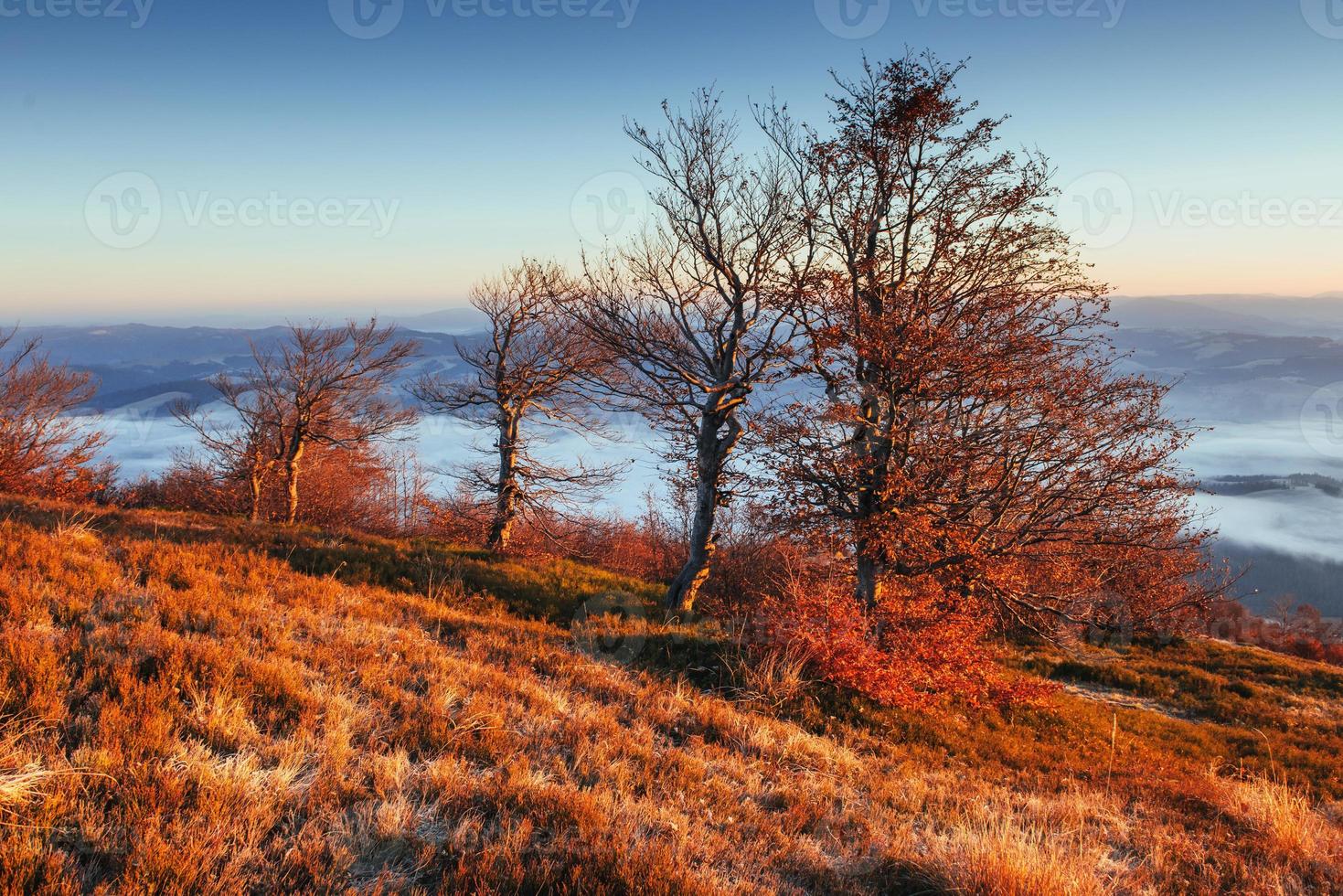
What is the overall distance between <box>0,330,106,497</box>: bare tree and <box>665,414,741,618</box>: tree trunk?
1123 inches

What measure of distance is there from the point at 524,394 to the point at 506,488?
3.42m

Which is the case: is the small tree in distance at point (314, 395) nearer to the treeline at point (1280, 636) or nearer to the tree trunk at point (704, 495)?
the tree trunk at point (704, 495)

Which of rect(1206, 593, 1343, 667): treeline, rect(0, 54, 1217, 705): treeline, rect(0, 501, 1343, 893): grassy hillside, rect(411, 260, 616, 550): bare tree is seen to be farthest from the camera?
rect(1206, 593, 1343, 667): treeline

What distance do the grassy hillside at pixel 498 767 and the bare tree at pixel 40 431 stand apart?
2339 centimetres

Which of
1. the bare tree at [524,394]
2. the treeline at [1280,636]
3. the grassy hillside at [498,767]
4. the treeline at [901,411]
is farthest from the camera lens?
the treeline at [1280,636]

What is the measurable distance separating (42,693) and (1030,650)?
2059cm

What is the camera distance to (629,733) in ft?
21.3

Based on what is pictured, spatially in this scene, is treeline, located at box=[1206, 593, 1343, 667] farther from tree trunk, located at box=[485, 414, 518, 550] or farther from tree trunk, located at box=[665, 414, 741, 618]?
tree trunk, located at box=[485, 414, 518, 550]

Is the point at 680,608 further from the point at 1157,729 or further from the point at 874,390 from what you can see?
the point at 1157,729

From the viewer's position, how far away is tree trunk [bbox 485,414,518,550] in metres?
21.3

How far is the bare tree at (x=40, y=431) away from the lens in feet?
87.7

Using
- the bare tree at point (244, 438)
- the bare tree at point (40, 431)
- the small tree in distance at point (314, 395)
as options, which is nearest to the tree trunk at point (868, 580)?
the small tree in distance at point (314, 395)

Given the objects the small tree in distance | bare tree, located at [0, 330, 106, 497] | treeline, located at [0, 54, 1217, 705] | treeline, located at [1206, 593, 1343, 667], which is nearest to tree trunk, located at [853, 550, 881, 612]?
treeline, located at [0, 54, 1217, 705]

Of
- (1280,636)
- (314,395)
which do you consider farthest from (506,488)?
(1280,636)
